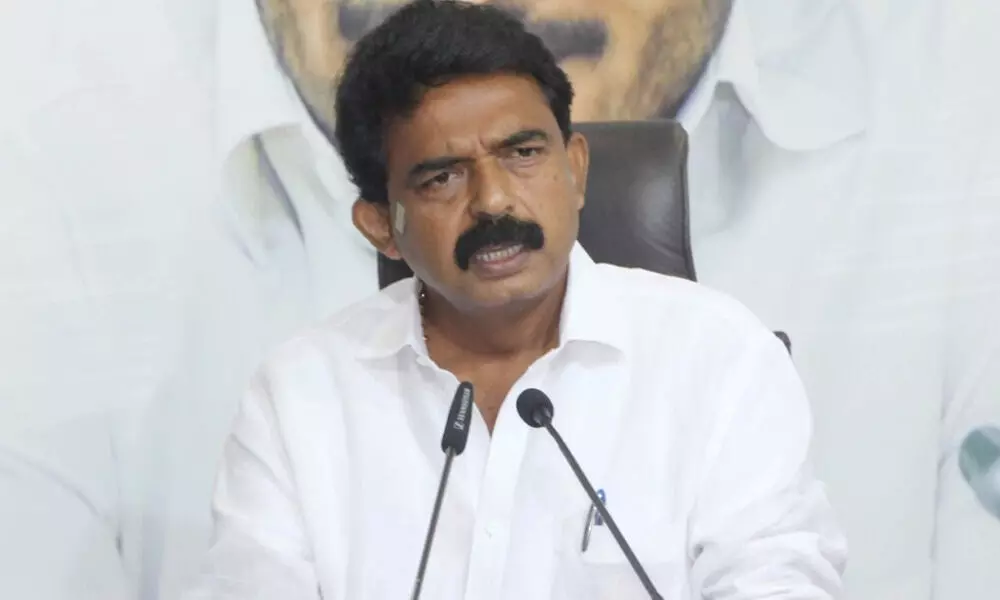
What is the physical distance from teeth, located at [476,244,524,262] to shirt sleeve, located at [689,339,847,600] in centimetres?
30

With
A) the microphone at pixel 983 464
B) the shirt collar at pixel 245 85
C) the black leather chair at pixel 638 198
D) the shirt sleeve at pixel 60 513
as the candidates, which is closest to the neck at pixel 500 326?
the black leather chair at pixel 638 198

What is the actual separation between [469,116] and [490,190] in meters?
0.10

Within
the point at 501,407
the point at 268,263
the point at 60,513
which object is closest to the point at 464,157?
the point at 501,407

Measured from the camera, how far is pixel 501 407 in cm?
109

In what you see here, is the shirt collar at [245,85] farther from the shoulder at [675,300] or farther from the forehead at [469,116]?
the shoulder at [675,300]

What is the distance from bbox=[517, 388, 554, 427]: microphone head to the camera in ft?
3.09

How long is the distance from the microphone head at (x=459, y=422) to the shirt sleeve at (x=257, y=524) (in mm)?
272

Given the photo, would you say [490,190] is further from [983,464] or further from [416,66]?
[983,464]

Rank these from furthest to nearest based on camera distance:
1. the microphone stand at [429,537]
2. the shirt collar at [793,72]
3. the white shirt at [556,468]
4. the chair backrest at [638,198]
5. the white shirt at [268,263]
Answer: the shirt collar at [793,72]
the white shirt at [268,263]
the chair backrest at [638,198]
the white shirt at [556,468]
the microphone stand at [429,537]

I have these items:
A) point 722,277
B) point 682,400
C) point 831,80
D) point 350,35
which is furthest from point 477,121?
point 831,80

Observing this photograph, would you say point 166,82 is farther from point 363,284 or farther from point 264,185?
point 363,284

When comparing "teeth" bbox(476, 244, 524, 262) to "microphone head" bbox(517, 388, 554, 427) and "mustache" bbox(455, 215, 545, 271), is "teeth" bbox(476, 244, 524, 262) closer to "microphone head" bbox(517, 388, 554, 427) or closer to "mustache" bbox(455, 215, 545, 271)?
"mustache" bbox(455, 215, 545, 271)

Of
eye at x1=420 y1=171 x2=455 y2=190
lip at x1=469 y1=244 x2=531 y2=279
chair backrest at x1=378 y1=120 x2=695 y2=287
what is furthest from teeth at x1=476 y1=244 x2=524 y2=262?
chair backrest at x1=378 y1=120 x2=695 y2=287

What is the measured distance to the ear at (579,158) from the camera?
46.2 inches
